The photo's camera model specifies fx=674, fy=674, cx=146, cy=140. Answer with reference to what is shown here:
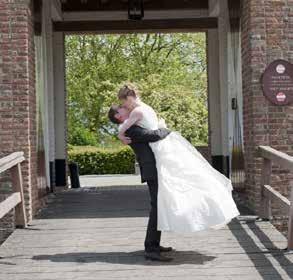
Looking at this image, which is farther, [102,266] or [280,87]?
[280,87]

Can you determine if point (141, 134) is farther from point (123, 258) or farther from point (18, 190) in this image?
point (18, 190)

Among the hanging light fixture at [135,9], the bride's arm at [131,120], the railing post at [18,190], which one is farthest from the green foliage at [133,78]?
the bride's arm at [131,120]

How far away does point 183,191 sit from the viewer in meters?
5.89

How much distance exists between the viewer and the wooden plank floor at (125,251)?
217 inches

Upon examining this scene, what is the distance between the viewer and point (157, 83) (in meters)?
30.0

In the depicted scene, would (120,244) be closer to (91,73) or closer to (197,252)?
(197,252)

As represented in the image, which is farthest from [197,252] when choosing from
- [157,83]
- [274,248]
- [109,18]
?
[157,83]

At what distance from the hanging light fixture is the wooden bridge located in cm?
376

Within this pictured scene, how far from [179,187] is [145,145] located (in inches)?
18.6

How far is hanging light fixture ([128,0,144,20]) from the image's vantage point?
435 inches

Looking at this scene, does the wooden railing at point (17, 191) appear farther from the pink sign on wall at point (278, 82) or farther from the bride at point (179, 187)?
the pink sign on wall at point (278, 82)

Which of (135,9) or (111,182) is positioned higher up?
(135,9)

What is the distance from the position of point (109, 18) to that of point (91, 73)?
18.5m

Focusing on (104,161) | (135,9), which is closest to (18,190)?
(135,9)
